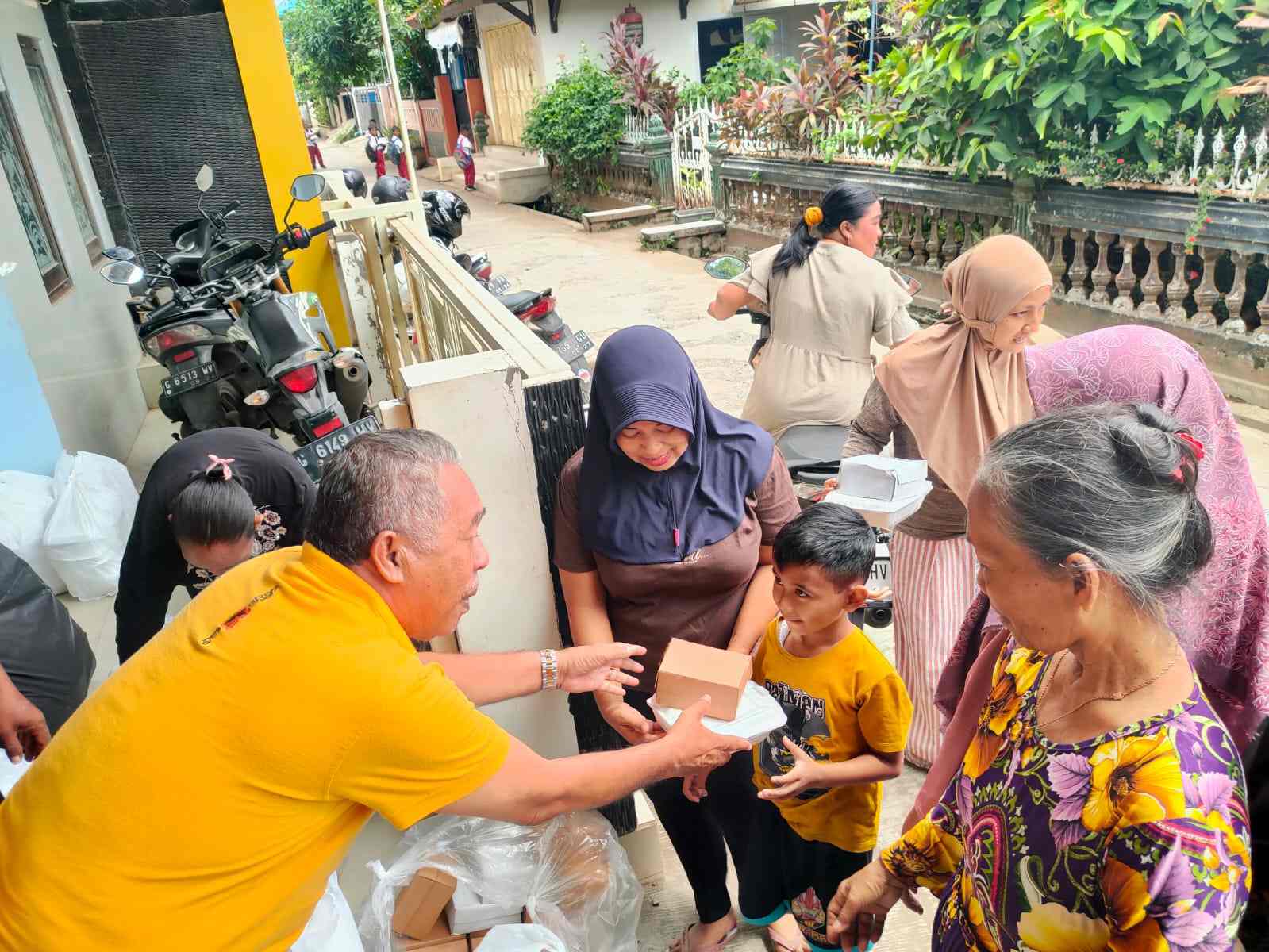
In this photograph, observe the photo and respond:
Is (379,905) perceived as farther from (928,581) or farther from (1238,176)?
(1238,176)

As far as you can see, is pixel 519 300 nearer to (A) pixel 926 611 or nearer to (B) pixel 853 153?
(A) pixel 926 611

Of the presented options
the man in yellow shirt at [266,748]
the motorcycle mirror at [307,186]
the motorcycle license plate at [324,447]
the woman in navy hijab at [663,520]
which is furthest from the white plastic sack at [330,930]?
the motorcycle mirror at [307,186]

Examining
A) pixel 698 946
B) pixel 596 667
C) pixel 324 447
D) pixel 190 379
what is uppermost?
pixel 190 379

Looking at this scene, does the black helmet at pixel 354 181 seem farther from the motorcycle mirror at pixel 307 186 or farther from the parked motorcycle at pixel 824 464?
the parked motorcycle at pixel 824 464

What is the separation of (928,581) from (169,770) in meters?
2.20

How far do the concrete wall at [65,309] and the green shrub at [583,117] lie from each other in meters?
10.1

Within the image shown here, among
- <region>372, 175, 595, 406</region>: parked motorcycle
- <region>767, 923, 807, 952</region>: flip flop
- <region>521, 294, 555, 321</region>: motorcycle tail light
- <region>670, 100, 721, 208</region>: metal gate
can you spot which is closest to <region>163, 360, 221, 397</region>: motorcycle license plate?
<region>372, 175, 595, 406</region>: parked motorcycle

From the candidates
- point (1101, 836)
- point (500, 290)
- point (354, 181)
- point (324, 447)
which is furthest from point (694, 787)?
point (354, 181)

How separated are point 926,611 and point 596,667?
1.27m

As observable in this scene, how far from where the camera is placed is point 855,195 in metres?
3.46

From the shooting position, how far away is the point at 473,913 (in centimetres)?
216

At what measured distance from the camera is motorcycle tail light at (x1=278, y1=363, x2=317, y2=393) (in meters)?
4.39

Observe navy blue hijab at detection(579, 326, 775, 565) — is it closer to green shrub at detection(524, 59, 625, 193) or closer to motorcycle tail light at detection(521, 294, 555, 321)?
motorcycle tail light at detection(521, 294, 555, 321)

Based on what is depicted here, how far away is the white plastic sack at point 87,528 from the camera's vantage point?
13.5 ft
